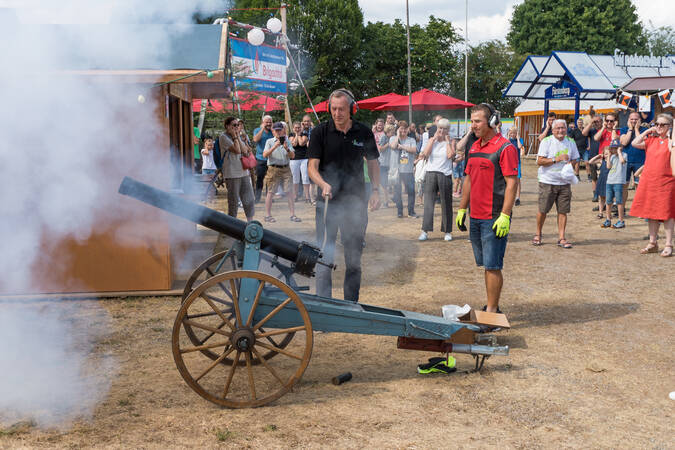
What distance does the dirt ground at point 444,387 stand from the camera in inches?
133

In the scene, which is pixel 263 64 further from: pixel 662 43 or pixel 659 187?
pixel 662 43

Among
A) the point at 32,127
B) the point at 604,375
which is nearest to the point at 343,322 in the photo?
the point at 604,375

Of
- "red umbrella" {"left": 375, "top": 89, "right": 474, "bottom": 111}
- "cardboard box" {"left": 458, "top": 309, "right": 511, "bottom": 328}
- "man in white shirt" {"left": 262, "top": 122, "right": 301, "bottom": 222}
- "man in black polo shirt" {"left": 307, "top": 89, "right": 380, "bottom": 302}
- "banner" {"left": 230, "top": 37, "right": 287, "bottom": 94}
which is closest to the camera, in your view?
"cardboard box" {"left": 458, "top": 309, "right": 511, "bottom": 328}

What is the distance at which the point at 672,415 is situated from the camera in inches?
143

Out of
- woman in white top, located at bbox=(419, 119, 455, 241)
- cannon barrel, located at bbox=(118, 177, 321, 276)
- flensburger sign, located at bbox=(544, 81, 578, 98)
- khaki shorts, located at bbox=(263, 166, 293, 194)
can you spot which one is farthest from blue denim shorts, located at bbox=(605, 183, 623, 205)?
flensburger sign, located at bbox=(544, 81, 578, 98)

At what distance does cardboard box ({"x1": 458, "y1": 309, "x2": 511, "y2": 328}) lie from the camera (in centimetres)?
447

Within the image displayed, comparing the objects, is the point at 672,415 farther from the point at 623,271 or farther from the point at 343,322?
the point at 623,271

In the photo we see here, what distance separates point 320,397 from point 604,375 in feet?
6.70

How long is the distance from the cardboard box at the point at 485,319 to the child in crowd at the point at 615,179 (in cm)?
697

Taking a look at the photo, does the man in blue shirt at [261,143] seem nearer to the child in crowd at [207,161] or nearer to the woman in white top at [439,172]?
the child in crowd at [207,161]

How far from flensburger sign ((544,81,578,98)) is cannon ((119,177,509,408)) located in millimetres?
19088

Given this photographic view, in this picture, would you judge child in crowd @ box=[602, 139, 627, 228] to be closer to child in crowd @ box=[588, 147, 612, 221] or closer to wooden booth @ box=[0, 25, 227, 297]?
child in crowd @ box=[588, 147, 612, 221]

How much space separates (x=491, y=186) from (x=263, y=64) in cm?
1568

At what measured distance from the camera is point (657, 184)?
8.28m
